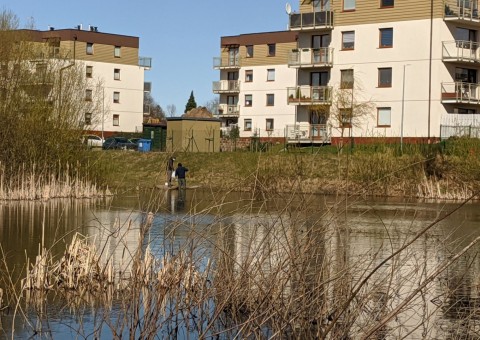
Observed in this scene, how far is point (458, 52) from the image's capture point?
54.5 meters

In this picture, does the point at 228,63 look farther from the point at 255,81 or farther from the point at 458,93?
the point at 458,93

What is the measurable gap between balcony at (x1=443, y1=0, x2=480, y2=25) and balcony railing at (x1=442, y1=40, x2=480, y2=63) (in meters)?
1.37

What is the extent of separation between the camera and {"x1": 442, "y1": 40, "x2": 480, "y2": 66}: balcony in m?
54.1

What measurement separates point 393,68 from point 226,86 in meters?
33.2

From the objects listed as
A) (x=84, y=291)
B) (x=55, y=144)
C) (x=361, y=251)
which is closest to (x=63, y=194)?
(x=55, y=144)

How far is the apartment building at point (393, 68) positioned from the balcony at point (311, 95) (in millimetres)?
68

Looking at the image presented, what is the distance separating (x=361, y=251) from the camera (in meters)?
17.5

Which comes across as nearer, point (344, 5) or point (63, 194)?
point (63, 194)

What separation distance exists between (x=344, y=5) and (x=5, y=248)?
4472cm

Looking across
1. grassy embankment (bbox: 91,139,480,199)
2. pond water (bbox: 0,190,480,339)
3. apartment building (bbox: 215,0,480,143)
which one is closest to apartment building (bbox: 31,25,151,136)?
apartment building (bbox: 215,0,480,143)

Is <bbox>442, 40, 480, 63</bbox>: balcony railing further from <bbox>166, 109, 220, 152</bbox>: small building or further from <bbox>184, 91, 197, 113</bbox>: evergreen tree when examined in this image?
<bbox>184, 91, 197, 113</bbox>: evergreen tree

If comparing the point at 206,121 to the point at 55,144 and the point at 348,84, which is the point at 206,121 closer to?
the point at 348,84

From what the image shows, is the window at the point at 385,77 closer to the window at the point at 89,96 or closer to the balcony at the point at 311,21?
the balcony at the point at 311,21

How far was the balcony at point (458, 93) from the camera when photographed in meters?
54.1
